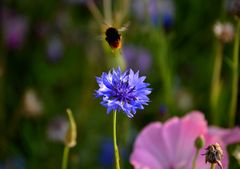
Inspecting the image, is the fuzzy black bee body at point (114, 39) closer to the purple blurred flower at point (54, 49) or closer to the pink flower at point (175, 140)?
the pink flower at point (175, 140)

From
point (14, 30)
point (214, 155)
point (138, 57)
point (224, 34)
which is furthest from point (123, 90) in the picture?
point (14, 30)

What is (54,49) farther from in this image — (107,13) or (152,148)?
(152,148)

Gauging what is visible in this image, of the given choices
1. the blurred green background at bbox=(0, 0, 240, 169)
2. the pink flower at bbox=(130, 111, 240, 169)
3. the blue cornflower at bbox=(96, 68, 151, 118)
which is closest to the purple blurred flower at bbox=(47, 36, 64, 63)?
the blurred green background at bbox=(0, 0, 240, 169)

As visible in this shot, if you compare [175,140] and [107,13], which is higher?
[107,13]

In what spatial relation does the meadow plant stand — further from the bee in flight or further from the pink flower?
the pink flower

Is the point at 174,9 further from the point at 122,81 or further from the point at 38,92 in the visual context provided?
the point at 122,81

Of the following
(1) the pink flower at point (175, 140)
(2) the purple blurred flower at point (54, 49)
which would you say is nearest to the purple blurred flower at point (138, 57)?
(2) the purple blurred flower at point (54, 49)
